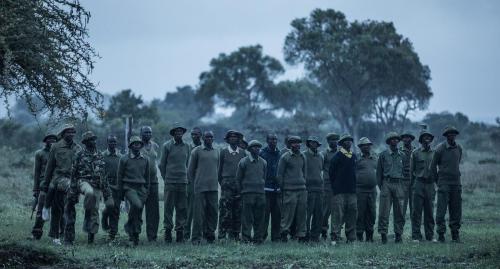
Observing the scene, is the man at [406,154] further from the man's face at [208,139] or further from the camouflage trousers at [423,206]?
the man's face at [208,139]

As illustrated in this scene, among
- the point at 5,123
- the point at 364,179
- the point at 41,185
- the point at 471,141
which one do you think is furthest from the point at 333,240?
the point at 471,141

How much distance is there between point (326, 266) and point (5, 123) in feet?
121

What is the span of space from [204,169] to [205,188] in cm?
40

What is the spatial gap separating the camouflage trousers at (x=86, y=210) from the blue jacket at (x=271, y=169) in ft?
12.7

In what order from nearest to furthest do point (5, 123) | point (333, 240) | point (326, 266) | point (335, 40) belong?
point (326, 266) < point (333, 240) < point (5, 123) < point (335, 40)

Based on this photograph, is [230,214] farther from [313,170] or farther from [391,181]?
[391,181]

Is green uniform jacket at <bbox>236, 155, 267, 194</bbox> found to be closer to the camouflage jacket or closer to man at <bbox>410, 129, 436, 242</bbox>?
the camouflage jacket

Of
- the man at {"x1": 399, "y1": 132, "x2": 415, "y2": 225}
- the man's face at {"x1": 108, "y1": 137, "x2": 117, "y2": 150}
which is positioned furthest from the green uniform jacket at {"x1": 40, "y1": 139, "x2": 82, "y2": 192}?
the man at {"x1": 399, "y1": 132, "x2": 415, "y2": 225}

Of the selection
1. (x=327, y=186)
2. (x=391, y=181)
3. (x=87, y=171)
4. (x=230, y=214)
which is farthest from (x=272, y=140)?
(x=87, y=171)

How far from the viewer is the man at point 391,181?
15805 mm

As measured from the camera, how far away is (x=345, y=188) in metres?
15.6

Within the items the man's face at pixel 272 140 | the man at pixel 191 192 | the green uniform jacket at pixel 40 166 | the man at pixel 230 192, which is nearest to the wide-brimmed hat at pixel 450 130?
the man's face at pixel 272 140

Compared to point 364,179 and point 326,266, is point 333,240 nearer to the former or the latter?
point 364,179

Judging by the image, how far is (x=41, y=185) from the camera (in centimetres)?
1475
